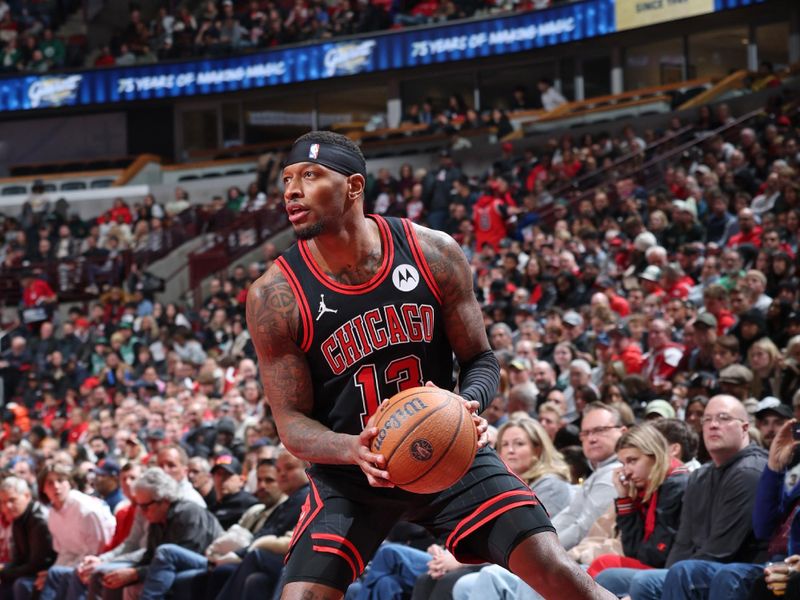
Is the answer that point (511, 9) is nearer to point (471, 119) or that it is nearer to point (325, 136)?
point (471, 119)

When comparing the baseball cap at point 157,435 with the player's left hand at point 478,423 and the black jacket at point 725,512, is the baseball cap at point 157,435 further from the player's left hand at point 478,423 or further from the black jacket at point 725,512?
the player's left hand at point 478,423

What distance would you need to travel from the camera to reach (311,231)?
14.8ft

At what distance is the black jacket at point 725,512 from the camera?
669 cm

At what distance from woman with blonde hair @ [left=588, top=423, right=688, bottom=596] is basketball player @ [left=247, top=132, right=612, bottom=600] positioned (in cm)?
269

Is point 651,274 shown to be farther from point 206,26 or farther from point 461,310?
point 206,26

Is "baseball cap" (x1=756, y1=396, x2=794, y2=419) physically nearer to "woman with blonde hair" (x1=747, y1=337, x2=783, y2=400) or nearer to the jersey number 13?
"woman with blonde hair" (x1=747, y1=337, x2=783, y2=400)

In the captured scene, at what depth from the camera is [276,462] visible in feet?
29.1

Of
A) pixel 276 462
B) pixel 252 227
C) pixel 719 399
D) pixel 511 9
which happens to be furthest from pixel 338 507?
pixel 511 9

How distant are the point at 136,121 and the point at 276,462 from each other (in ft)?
83.7

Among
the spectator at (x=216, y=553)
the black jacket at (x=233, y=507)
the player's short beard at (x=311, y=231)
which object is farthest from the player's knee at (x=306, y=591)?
the black jacket at (x=233, y=507)

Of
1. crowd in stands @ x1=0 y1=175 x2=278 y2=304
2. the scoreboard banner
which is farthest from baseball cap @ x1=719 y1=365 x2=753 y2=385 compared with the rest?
crowd in stands @ x1=0 y1=175 x2=278 y2=304

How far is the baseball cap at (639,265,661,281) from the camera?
43.6 ft

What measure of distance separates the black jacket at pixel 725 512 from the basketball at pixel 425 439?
296 cm

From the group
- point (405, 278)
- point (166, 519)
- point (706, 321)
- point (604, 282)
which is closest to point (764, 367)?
point (706, 321)
